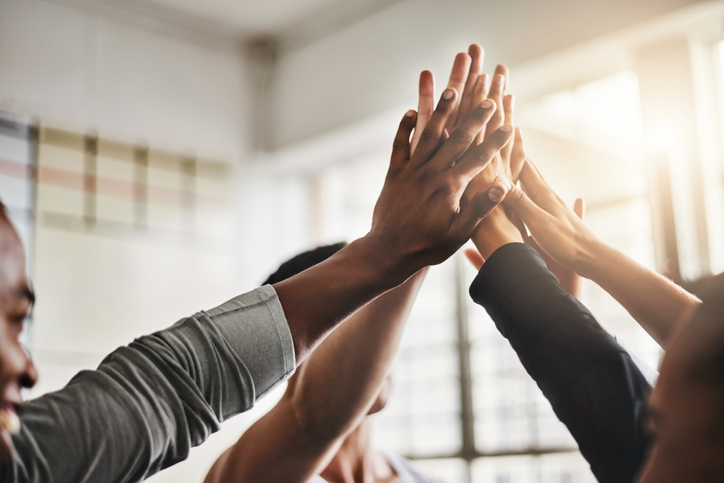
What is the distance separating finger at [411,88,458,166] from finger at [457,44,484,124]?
0.29ft

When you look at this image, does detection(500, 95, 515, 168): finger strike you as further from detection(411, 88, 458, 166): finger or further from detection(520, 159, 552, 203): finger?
detection(411, 88, 458, 166): finger

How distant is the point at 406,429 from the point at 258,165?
1411 millimetres

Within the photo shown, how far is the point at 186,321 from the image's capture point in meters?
0.57

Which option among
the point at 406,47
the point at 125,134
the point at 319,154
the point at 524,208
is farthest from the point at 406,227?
the point at 319,154

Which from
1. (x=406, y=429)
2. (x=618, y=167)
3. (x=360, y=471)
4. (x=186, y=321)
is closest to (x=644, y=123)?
(x=618, y=167)

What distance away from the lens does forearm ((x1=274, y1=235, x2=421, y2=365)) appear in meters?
0.60

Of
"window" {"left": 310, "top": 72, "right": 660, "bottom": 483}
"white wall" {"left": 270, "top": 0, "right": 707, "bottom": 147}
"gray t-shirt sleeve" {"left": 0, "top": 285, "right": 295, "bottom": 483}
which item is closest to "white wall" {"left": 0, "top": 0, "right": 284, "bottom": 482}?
"white wall" {"left": 270, "top": 0, "right": 707, "bottom": 147}

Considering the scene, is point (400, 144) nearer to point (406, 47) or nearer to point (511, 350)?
point (511, 350)

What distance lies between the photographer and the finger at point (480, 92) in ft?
2.92

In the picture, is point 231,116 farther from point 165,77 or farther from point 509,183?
point 509,183

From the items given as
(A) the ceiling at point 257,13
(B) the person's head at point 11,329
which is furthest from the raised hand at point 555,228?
(A) the ceiling at point 257,13

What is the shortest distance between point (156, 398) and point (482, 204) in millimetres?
449

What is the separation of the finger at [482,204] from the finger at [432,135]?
74mm

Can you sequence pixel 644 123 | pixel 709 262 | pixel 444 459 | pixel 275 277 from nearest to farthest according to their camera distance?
pixel 275 277, pixel 709 262, pixel 644 123, pixel 444 459
